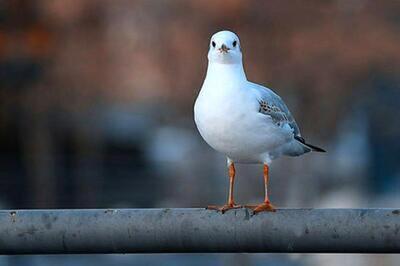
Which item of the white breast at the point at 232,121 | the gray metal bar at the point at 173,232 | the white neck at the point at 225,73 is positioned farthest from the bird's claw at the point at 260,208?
the white neck at the point at 225,73

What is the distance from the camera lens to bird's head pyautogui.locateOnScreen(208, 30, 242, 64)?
11.9 feet

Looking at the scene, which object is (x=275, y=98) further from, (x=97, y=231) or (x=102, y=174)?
(x=102, y=174)

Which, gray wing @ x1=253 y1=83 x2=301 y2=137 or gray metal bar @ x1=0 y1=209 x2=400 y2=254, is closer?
gray metal bar @ x1=0 y1=209 x2=400 y2=254

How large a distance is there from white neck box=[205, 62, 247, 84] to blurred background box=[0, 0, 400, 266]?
7.90 metres

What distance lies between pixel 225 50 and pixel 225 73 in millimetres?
123

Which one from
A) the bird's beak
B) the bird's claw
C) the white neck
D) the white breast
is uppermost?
the bird's beak

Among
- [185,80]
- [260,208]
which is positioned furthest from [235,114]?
[185,80]

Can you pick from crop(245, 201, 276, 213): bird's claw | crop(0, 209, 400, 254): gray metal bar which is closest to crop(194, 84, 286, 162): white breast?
crop(245, 201, 276, 213): bird's claw

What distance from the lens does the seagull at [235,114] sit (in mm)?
3404

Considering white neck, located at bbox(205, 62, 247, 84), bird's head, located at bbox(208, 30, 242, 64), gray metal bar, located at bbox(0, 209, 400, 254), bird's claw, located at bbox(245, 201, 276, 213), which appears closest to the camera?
gray metal bar, located at bbox(0, 209, 400, 254)

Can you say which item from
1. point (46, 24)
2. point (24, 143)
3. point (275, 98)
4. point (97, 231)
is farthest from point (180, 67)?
point (97, 231)

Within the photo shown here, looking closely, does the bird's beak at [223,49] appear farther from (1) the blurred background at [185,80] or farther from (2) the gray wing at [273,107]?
(1) the blurred background at [185,80]

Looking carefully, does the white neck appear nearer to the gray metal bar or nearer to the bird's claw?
the bird's claw

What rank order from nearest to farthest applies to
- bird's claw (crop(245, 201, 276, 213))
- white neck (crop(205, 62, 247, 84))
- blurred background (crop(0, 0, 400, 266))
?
bird's claw (crop(245, 201, 276, 213)) → white neck (crop(205, 62, 247, 84)) → blurred background (crop(0, 0, 400, 266))
